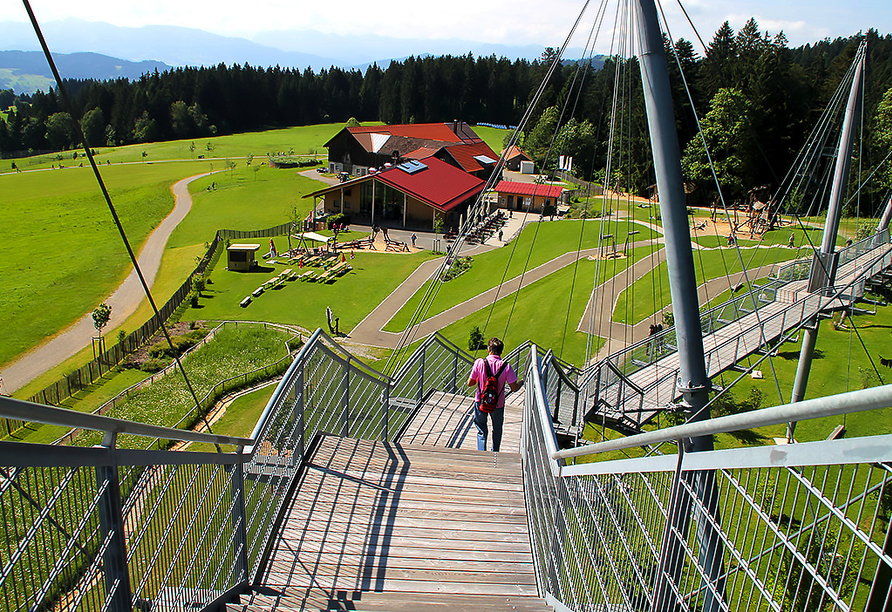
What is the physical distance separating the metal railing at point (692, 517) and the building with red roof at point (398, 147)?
55471mm

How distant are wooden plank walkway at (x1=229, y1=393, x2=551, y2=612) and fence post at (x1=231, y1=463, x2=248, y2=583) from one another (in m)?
0.20

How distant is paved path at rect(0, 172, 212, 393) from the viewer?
80.9 ft

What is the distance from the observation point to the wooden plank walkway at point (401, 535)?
411 cm

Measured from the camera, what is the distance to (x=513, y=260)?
32.3 meters

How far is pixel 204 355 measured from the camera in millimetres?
23500

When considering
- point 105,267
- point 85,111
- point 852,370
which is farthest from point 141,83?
point 852,370

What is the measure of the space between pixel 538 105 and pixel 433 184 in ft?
111

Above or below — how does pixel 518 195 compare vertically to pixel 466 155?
below

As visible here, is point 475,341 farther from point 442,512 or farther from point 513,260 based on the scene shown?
point 442,512

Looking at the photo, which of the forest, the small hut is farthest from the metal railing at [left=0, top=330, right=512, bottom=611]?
the forest

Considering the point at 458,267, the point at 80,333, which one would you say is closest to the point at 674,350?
the point at 458,267

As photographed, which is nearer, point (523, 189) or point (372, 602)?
point (372, 602)

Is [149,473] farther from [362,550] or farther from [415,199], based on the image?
[415,199]

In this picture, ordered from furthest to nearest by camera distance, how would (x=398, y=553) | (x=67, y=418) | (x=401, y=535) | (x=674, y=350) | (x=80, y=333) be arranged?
(x=80, y=333) → (x=674, y=350) → (x=401, y=535) → (x=398, y=553) → (x=67, y=418)
